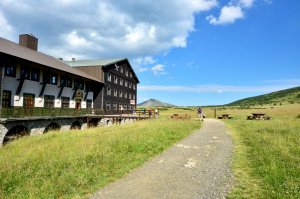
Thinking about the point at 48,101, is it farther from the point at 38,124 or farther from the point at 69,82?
the point at 69,82

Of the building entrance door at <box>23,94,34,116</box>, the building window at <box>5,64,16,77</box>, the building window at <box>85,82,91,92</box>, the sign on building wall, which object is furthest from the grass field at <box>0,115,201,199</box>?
the building window at <box>85,82,91,92</box>

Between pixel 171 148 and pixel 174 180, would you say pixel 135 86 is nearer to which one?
pixel 171 148

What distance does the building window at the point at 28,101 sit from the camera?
25.8m

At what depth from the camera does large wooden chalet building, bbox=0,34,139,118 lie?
78.6 feet

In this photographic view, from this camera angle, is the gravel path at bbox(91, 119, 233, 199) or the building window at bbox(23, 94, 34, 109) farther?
the building window at bbox(23, 94, 34, 109)

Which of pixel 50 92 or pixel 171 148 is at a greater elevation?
pixel 50 92

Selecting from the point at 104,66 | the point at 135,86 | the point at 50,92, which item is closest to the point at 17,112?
the point at 50,92

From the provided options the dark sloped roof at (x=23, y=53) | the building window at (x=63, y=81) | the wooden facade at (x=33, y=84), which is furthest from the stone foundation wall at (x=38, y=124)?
the dark sloped roof at (x=23, y=53)

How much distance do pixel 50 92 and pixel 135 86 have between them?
29.5 metres

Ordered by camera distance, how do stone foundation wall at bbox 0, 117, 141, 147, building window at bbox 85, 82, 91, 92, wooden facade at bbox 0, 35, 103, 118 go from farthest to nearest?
1. building window at bbox 85, 82, 91, 92
2. wooden facade at bbox 0, 35, 103, 118
3. stone foundation wall at bbox 0, 117, 141, 147

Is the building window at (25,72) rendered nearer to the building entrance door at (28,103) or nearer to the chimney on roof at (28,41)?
the building entrance door at (28,103)

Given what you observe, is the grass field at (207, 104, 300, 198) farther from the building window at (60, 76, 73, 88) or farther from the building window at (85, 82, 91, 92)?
the building window at (85, 82, 91, 92)

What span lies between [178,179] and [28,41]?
103 ft

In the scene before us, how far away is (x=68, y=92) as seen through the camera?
33.7 meters
